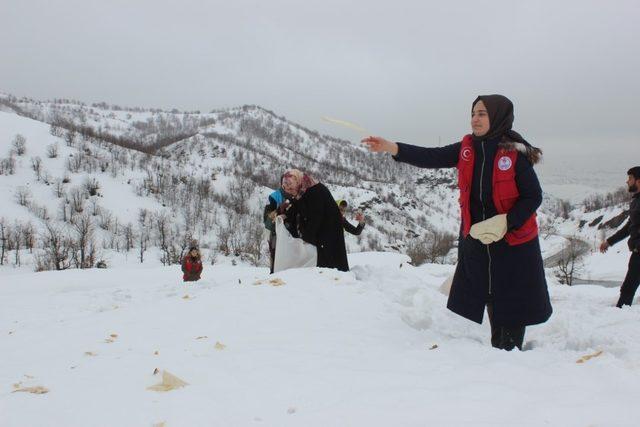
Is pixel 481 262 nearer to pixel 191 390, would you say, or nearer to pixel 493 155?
pixel 493 155

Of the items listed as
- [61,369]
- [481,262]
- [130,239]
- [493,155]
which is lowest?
[130,239]

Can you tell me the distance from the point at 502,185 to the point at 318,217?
3323 mm

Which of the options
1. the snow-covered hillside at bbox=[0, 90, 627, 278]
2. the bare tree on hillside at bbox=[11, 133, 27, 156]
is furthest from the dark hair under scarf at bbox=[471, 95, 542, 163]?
the bare tree on hillside at bbox=[11, 133, 27, 156]

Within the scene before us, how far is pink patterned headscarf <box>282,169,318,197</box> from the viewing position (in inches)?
231

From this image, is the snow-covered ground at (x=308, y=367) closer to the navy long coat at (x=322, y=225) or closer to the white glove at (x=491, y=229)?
the white glove at (x=491, y=229)

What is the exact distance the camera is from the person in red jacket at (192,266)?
838cm

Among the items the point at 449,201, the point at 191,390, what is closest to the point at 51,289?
the point at 191,390

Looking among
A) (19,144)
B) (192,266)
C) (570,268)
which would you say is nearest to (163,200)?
(19,144)

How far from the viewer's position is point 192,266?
8383mm

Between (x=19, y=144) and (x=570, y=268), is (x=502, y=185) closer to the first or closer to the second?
(x=570, y=268)

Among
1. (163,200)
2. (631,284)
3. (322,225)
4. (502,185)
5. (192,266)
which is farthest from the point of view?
(163,200)

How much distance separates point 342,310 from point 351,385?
1542mm

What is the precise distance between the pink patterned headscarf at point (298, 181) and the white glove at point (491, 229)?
3.36 metres

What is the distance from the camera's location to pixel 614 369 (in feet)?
6.70
